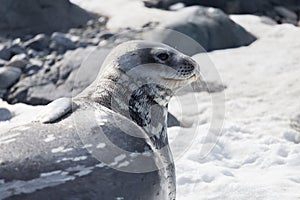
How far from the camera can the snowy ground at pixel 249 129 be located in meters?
4.09

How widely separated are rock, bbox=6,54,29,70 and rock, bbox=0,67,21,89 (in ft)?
0.33

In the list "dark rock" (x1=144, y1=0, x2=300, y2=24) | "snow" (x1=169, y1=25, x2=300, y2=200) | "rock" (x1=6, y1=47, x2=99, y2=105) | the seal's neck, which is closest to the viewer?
the seal's neck

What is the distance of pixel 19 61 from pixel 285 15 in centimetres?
345

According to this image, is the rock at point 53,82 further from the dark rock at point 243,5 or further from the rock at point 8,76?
the dark rock at point 243,5

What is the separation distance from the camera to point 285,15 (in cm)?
863

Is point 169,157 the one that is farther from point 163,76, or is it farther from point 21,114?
point 21,114

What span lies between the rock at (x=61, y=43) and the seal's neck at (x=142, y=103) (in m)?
4.11

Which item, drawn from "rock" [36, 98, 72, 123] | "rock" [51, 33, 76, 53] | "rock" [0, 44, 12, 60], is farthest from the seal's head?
A: "rock" [0, 44, 12, 60]

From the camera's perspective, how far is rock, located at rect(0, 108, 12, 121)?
565 cm

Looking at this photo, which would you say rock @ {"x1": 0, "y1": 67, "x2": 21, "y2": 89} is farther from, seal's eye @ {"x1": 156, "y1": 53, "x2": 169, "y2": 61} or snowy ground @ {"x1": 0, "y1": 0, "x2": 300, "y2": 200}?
seal's eye @ {"x1": 156, "y1": 53, "x2": 169, "y2": 61}

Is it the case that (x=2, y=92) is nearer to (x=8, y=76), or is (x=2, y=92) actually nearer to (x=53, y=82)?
(x=8, y=76)

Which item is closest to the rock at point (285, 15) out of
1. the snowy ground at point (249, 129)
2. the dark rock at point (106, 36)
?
the snowy ground at point (249, 129)

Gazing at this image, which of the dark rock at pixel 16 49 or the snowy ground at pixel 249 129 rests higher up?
the snowy ground at pixel 249 129

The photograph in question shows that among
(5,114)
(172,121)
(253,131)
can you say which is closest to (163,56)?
(253,131)
